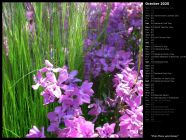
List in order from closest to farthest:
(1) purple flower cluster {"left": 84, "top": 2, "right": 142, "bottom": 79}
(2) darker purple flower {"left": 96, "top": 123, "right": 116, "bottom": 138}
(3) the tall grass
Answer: (2) darker purple flower {"left": 96, "top": 123, "right": 116, "bottom": 138}
(3) the tall grass
(1) purple flower cluster {"left": 84, "top": 2, "right": 142, "bottom": 79}

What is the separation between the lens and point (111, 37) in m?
2.23

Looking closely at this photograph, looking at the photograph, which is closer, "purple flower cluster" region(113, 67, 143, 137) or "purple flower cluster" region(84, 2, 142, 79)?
"purple flower cluster" region(113, 67, 143, 137)

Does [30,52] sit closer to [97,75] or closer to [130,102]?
[97,75]

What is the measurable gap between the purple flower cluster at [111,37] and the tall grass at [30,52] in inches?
6.5

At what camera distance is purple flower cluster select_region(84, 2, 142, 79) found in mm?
1973

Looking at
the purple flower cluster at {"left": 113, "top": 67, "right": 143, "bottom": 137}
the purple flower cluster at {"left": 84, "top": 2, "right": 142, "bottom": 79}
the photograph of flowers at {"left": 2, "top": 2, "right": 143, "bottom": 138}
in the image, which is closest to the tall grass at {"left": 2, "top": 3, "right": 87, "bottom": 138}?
the photograph of flowers at {"left": 2, "top": 2, "right": 143, "bottom": 138}

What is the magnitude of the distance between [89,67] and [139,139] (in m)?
0.62

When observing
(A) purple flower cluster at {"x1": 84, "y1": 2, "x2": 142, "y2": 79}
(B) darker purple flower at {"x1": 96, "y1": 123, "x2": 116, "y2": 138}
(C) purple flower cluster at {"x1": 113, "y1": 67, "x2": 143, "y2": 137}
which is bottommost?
(B) darker purple flower at {"x1": 96, "y1": 123, "x2": 116, "y2": 138}

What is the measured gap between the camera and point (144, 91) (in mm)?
1619

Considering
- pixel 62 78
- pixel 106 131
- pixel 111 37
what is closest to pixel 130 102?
pixel 106 131

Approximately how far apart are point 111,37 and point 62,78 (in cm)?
78

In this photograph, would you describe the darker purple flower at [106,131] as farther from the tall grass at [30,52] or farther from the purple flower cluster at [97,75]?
the tall grass at [30,52]

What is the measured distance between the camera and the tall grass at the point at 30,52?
168 centimetres

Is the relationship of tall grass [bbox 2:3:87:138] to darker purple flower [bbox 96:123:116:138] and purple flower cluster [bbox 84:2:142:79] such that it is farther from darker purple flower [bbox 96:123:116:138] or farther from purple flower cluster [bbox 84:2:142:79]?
darker purple flower [bbox 96:123:116:138]
